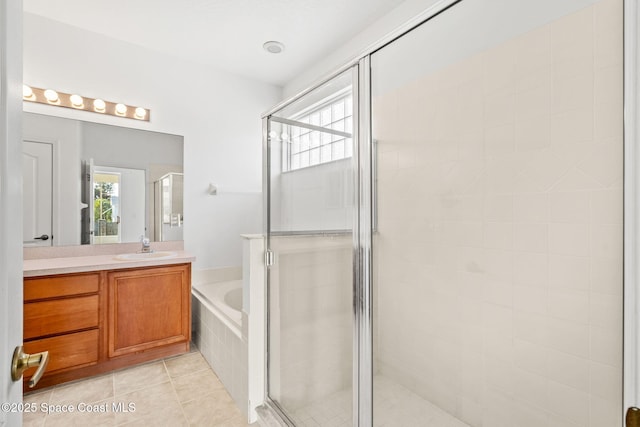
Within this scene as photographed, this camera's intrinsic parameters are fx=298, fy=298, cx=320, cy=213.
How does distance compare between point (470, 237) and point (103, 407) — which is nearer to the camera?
point (470, 237)

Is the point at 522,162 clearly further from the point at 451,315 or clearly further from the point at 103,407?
the point at 103,407

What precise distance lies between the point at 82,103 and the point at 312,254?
2.42m

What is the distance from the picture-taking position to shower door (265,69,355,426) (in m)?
1.33

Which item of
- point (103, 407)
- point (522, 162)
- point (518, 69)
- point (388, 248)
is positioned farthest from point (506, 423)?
point (103, 407)

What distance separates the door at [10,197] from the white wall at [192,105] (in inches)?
92.9

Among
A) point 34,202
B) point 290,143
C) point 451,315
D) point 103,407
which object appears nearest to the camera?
point 451,315

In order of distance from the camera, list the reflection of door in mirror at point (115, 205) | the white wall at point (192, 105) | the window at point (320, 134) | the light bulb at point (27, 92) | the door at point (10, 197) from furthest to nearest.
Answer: the reflection of door in mirror at point (115, 205), the white wall at point (192, 105), the light bulb at point (27, 92), the window at point (320, 134), the door at point (10, 197)

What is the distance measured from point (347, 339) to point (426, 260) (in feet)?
1.70

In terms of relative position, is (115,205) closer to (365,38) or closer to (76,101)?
(76,101)

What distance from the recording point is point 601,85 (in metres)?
0.94

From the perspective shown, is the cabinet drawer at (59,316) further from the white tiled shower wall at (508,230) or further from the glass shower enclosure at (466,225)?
the white tiled shower wall at (508,230)

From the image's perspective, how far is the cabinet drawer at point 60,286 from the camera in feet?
6.13
